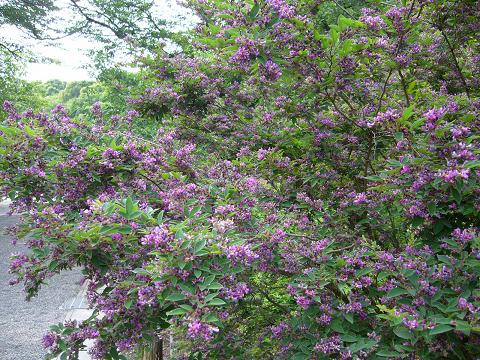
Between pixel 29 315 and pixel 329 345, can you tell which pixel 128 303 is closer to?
pixel 329 345

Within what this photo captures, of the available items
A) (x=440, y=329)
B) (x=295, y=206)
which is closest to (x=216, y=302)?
(x=440, y=329)

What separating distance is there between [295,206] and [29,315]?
6.02 metres

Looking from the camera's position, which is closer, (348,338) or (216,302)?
(216,302)

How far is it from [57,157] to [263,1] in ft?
4.42

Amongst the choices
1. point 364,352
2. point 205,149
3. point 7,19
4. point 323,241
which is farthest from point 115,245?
point 7,19

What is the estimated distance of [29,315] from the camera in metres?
6.90

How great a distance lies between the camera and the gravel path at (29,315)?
5.66 meters

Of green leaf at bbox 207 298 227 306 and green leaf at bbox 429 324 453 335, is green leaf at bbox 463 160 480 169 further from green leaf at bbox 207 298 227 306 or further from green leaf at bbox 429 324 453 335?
green leaf at bbox 207 298 227 306

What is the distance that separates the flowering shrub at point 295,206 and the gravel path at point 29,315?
4.05 m

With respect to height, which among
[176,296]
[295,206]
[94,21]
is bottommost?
[176,296]

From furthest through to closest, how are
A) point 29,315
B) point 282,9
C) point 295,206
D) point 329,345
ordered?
point 29,315, point 295,206, point 282,9, point 329,345

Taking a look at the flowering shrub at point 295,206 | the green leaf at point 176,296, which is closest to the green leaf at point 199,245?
the flowering shrub at point 295,206

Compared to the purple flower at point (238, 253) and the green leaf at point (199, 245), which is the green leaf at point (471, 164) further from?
the green leaf at point (199, 245)

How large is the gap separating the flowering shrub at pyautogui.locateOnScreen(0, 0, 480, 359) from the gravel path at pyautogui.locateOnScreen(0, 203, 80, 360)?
4051 millimetres
